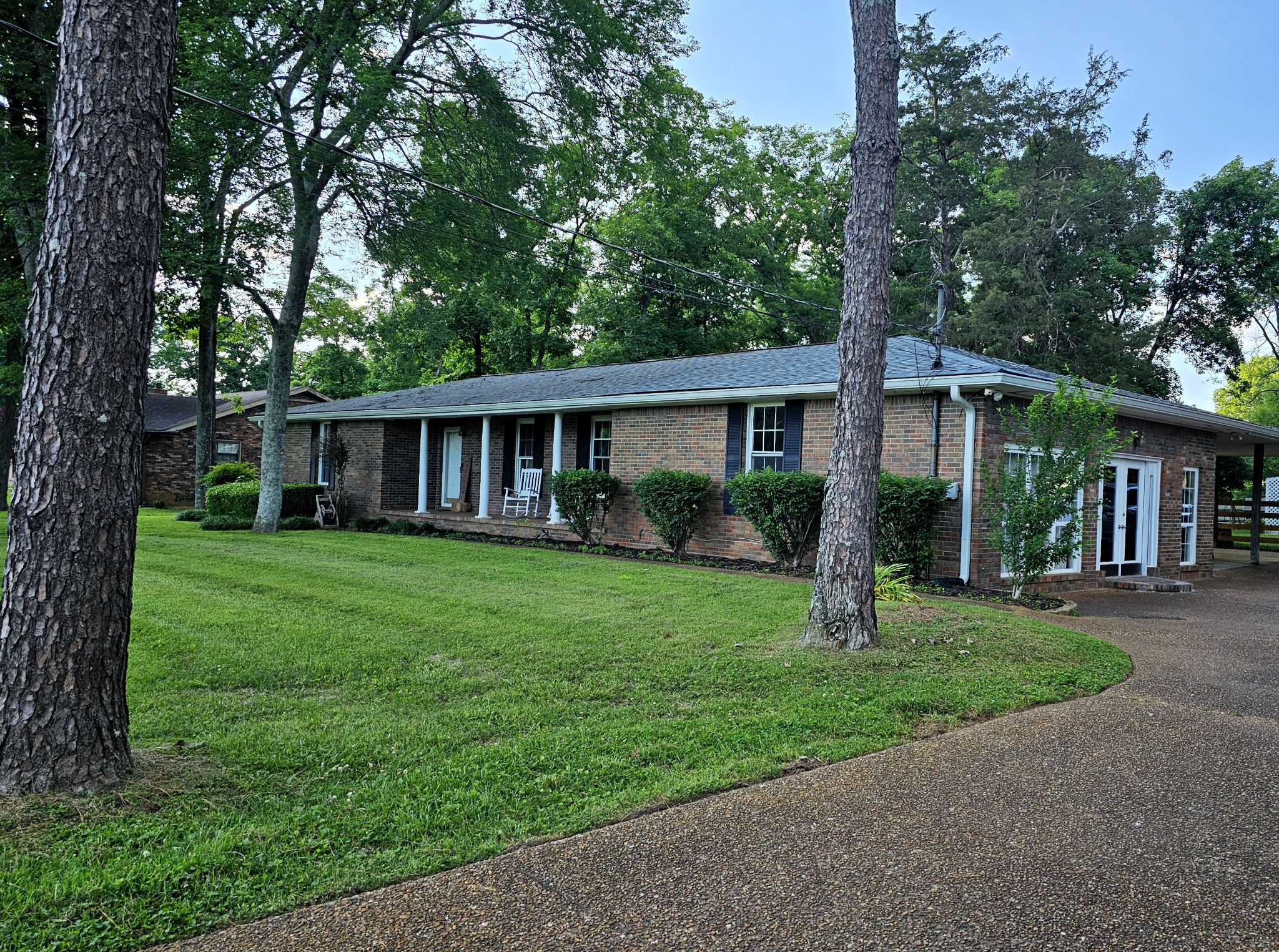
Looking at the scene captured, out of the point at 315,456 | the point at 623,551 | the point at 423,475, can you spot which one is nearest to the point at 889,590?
the point at 623,551

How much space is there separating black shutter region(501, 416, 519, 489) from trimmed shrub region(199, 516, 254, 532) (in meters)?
5.38


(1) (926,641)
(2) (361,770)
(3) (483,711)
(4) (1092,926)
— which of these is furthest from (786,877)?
(1) (926,641)

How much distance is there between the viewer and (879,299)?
6922 millimetres

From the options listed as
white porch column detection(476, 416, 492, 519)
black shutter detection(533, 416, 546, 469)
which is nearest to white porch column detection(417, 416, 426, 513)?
white porch column detection(476, 416, 492, 519)

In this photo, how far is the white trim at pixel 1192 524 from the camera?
48.1ft

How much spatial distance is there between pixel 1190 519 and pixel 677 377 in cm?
922

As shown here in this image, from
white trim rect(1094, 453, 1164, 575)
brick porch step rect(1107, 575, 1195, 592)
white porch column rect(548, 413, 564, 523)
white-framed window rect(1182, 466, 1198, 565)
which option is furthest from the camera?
white porch column rect(548, 413, 564, 523)

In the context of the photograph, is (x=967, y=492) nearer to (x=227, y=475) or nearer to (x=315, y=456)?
(x=315, y=456)

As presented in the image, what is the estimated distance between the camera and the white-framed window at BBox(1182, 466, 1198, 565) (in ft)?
49.0

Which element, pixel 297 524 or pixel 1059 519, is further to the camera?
pixel 297 524

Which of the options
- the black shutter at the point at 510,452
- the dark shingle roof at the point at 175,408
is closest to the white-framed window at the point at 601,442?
the black shutter at the point at 510,452

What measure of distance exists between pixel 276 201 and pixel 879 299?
15.0m

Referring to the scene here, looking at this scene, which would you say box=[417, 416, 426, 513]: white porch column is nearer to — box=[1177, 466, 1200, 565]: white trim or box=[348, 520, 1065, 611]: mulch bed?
box=[348, 520, 1065, 611]: mulch bed

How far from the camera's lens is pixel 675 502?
13719mm
